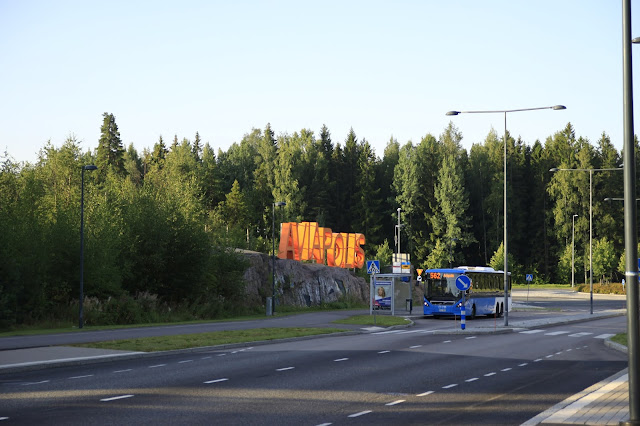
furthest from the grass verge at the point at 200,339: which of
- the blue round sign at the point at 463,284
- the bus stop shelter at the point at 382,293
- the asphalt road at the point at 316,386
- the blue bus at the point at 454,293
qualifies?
the blue bus at the point at 454,293

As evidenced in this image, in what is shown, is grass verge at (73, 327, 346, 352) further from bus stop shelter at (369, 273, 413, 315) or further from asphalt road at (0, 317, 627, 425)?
bus stop shelter at (369, 273, 413, 315)

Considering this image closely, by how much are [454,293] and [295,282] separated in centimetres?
1548

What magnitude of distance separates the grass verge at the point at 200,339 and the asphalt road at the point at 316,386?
4.20ft

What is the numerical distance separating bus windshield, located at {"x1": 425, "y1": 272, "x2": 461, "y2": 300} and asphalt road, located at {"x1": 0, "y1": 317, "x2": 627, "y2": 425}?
19.8 metres

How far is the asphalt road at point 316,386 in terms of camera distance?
1180 centimetres

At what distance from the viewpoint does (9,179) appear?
1998 inches

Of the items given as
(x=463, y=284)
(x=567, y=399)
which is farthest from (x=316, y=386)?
(x=463, y=284)

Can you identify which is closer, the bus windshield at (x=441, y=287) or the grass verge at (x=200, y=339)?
the grass verge at (x=200, y=339)

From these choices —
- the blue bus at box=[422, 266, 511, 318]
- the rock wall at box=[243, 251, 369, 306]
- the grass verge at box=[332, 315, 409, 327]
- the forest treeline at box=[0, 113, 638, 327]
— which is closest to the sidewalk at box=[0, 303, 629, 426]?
the grass verge at box=[332, 315, 409, 327]

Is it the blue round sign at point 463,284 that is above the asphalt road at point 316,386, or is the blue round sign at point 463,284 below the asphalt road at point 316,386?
above

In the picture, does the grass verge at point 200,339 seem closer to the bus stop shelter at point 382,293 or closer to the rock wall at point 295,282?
the bus stop shelter at point 382,293

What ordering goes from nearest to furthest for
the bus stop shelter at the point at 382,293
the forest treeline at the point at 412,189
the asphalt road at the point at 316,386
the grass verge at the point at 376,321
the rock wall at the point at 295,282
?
the asphalt road at the point at 316,386 < the grass verge at the point at 376,321 < the bus stop shelter at the point at 382,293 < the rock wall at the point at 295,282 < the forest treeline at the point at 412,189

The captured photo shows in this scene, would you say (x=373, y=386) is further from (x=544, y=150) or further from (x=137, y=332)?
(x=544, y=150)

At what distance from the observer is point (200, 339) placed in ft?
84.5
